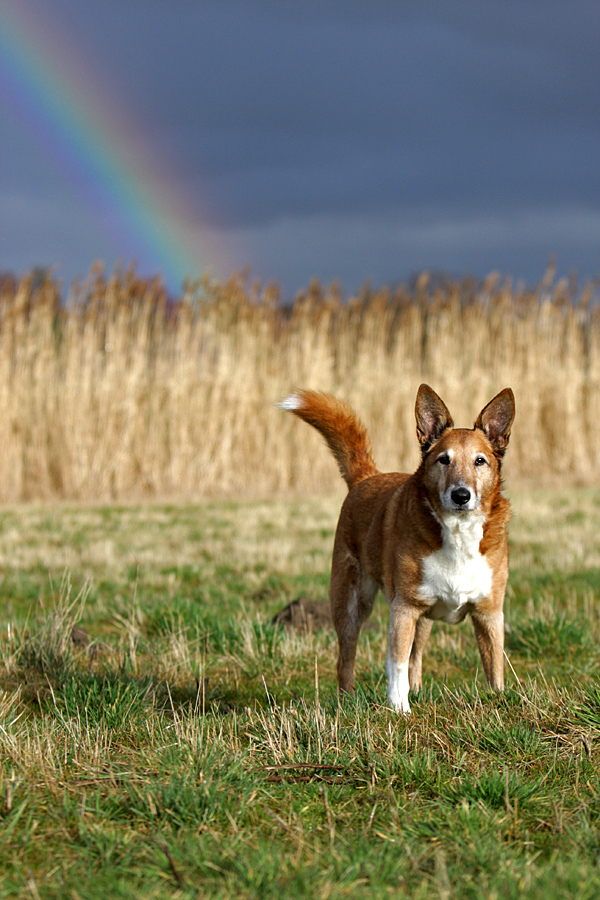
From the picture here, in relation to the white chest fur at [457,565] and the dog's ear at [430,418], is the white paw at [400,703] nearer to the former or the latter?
the white chest fur at [457,565]

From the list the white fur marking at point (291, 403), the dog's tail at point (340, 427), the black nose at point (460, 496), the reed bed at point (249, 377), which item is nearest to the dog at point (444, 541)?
the black nose at point (460, 496)

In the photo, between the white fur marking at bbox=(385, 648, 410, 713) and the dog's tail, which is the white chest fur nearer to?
the white fur marking at bbox=(385, 648, 410, 713)

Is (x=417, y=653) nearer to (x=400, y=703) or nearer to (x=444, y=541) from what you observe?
(x=400, y=703)

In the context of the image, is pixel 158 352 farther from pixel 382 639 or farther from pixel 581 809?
pixel 581 809

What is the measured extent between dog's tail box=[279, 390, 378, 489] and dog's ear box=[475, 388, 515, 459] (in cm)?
95

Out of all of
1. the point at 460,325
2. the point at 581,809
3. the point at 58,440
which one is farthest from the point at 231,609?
the point at 460,325

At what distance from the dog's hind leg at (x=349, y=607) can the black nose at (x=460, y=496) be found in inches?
35.5

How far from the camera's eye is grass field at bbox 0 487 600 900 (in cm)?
238

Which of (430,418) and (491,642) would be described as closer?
(491,642)

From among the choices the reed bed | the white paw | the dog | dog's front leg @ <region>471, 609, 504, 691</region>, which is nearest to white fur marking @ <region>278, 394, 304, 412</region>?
the dog

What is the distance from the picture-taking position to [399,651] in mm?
3779

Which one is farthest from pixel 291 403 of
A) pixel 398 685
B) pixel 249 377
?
pixel 249 377

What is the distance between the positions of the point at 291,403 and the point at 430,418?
38.4 inches

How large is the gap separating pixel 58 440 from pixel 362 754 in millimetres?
10828
